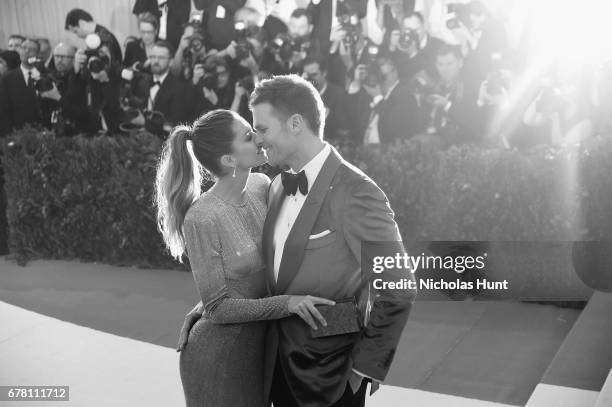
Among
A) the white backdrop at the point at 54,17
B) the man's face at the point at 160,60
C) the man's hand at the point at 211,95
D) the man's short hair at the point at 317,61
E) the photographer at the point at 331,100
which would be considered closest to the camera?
the photographer at the point at 331,100

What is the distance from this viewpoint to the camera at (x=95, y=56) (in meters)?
9.11

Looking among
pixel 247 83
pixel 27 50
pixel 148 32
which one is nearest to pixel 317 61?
pixel 247 83

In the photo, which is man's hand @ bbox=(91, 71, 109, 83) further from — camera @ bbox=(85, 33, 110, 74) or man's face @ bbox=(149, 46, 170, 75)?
man's face @ bbox=(149, 46, 170, 75)

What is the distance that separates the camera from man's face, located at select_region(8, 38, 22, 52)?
1003cm

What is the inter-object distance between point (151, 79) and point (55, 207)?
194 cm

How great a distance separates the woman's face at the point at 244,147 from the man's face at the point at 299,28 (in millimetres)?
5480

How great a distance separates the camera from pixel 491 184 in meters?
5.98

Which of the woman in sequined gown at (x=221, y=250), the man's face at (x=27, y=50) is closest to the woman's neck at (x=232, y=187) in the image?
the woman in sequined gown at (x=221, y=250)

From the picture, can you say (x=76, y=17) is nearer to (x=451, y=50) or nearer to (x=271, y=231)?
(x=451, y=50)

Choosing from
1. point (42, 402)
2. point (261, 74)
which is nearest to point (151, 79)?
point (261, 74)

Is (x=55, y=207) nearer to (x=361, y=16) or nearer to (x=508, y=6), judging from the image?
(x=361, y=16)

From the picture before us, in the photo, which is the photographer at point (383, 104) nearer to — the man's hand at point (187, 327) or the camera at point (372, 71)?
the camera at point (372, 71)

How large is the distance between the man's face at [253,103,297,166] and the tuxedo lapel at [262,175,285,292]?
0.16 metres

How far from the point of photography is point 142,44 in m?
9.09
